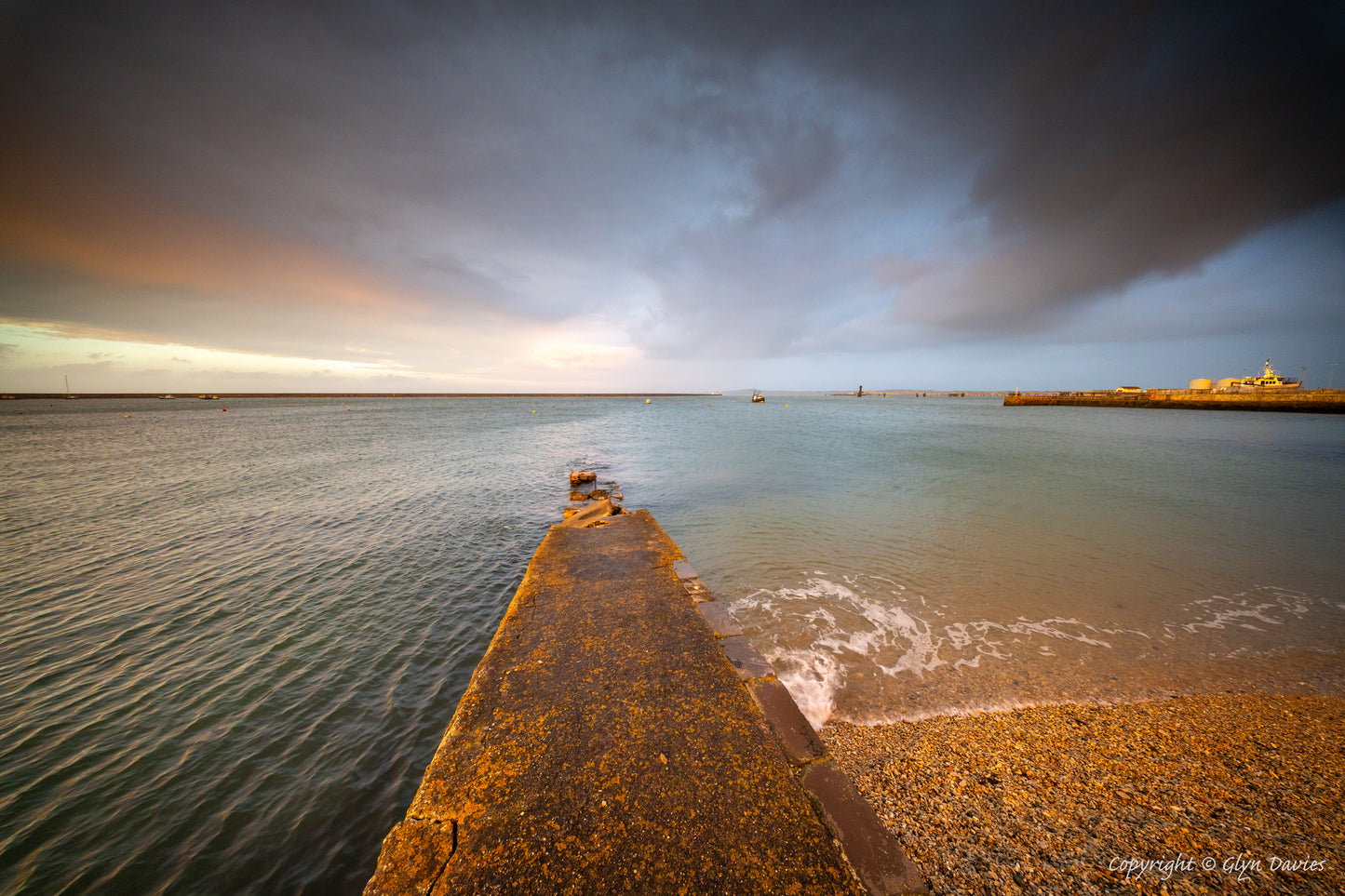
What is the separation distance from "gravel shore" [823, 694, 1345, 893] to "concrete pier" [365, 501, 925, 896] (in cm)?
112

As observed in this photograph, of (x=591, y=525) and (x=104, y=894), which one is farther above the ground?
(x=591, y=525)

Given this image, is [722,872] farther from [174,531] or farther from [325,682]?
[174,531]

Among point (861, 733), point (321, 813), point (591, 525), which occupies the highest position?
point (591, 525)

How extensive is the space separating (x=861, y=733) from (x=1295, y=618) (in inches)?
363

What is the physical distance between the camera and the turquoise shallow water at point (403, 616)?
4039mm

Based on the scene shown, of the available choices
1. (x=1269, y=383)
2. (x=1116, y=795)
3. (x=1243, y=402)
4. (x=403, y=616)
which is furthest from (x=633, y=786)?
(x=1269, y=383)

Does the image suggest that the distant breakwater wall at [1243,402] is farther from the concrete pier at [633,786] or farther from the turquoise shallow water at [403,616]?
the concrete pier at [633,786]

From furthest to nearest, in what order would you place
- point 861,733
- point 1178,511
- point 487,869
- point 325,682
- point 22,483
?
point 22,483
point 1178,511
point 325,682
point 861,733
point 487,869

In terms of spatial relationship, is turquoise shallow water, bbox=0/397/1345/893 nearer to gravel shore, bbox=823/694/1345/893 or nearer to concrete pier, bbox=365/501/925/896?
→ gravel shore, bbox=823/694/1345/893

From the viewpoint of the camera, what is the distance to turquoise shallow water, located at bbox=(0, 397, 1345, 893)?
13.3ft

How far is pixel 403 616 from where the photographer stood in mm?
7211

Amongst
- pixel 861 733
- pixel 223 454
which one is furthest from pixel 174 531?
pixel 223 454

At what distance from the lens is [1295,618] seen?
714 centimetres

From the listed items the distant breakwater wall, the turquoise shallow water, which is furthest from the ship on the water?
the turquoise shallow water
